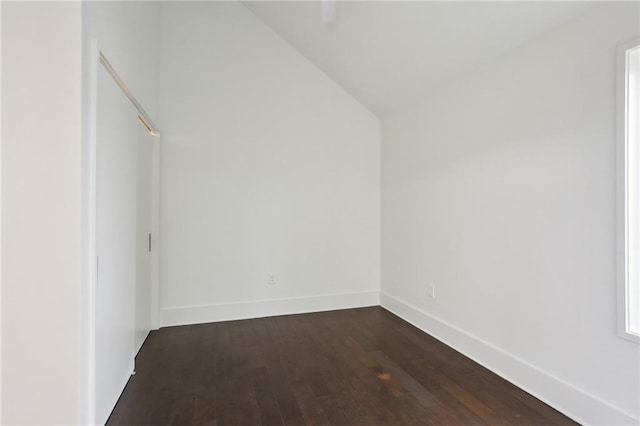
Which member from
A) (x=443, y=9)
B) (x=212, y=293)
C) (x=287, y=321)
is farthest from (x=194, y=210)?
(x=443, y=9)

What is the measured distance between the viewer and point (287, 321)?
3449 millimetres

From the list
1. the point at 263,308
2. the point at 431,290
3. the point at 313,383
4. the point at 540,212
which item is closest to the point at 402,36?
the point at 540,212

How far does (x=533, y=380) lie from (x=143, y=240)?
3270 mm

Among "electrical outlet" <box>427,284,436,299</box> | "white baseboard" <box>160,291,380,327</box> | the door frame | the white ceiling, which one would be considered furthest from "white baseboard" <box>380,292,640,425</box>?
the door frame

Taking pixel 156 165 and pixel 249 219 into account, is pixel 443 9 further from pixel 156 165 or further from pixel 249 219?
pixel 156 165

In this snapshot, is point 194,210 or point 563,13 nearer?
point 563,13

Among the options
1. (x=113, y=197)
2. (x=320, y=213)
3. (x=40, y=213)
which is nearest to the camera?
(x=40, y=213)

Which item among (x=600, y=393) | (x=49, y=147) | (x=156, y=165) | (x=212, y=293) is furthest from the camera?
(x=212, y=293)

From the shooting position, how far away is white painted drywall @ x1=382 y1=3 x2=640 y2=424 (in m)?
1.68

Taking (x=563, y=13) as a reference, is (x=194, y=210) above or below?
below

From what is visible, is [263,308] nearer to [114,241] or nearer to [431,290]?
[431,290]

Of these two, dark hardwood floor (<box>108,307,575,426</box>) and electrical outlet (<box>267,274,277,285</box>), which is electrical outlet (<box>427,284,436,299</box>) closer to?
dark hardwood floor (<box>108,307,575,426</box>)

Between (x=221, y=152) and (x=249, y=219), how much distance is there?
82 centimetres

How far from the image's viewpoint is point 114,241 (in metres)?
1.91
